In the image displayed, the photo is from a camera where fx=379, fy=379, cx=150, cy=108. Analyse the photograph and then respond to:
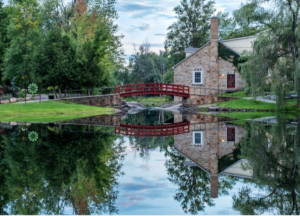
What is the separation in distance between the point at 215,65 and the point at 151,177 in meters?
Answer: 34.1

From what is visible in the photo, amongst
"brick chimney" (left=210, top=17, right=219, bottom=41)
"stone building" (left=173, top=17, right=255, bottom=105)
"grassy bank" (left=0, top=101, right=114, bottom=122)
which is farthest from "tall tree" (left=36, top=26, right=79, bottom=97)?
"brick chimney" (left=210, top=17, right=219, bottom=41)

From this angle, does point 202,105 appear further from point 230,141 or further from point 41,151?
point 41,151

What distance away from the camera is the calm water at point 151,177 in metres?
6.10

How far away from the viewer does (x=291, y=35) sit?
2648 cm

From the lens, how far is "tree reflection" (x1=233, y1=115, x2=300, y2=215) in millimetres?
6040

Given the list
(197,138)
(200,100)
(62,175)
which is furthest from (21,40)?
(62,175)

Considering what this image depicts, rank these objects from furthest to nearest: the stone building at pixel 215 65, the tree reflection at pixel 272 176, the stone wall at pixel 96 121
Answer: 1. the stone building at pixel 215 65
2. the stone wall at pixel 96 121
3. the tree reflection at pixel 272 176

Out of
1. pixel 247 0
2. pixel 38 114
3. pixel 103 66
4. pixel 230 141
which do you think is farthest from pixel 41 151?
pixel 103 66

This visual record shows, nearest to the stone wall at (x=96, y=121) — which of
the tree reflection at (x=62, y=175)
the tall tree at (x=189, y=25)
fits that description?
the tree reflection at (x=62, y=175)

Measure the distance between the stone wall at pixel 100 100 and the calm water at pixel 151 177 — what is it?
2295cm

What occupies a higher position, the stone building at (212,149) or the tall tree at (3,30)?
the tall tree at (3,30)

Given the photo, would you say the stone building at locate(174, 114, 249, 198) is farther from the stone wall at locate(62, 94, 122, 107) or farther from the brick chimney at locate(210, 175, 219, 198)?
the stone wall at locate(62, 94, 122, 107)

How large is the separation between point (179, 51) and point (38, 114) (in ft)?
102

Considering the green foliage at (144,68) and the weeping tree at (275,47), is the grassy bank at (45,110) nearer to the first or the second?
the weeping tree at (275,47)
